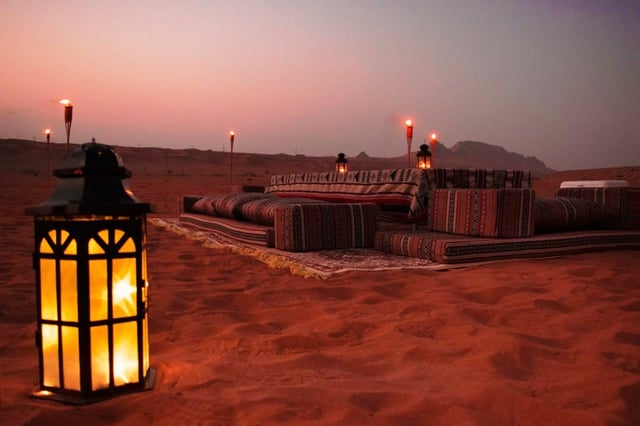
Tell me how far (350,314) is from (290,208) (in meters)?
1.98

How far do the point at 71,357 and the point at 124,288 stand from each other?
10.6 inches

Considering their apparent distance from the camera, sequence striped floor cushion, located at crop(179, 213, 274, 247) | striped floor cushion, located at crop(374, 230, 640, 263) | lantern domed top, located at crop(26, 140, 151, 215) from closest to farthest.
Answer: lantern domed top, located at crop(26, 140, 151, 215) → striped floor cushion, located at crop(374, 230, 640, 263) → striped floor cushion, located at crop(179, 213, 274, 247)

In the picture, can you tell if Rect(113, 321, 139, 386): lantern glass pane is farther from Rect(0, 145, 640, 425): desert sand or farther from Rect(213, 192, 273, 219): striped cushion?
Rect(213, 192, 273, 219): striped cushion

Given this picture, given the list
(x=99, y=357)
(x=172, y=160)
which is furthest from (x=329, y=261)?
(x=172, y=160)

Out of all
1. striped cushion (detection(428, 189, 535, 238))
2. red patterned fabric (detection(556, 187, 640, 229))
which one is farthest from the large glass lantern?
red patterned fabric (detection(556, 187, 640, 229))

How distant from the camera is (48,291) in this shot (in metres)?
1.67

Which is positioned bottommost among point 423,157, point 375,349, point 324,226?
point 375,349

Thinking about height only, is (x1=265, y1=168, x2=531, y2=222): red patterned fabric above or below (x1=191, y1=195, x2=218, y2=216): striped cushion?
above

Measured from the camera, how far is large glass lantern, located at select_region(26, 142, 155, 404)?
162cm

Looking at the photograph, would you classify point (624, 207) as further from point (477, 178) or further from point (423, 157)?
point (423, 157)

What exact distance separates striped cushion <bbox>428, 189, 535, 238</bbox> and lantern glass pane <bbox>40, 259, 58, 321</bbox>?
371 centimetres

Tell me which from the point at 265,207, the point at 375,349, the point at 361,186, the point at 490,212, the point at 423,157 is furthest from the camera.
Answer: the point at 423,157

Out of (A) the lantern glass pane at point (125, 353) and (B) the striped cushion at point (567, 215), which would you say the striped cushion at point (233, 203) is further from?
(A) the lantern glass pane at point (125, 353)

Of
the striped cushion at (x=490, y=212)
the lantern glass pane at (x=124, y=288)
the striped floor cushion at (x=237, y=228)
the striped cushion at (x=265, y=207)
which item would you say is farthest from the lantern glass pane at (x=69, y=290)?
the striped cushion at (x=490, y=212)
